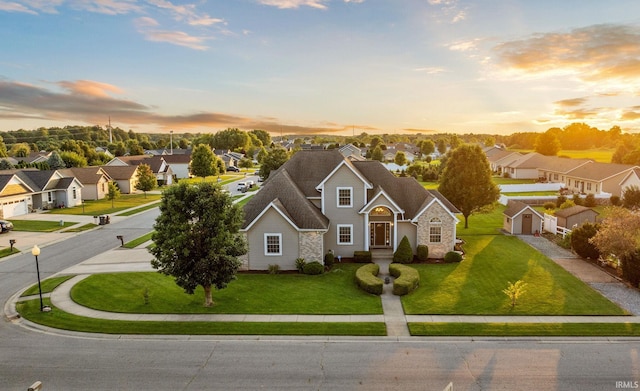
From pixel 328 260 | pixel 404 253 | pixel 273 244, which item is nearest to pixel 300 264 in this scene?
pixel 328 260

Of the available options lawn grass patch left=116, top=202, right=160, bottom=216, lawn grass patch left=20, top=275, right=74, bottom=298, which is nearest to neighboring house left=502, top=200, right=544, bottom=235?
lawn grass patch left=20, top=275, right=74, bottom=298

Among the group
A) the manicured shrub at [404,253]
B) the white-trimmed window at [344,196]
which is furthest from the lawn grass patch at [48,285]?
the manicured shrub at [404,253]

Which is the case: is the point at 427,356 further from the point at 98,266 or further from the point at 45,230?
the point at 45,230

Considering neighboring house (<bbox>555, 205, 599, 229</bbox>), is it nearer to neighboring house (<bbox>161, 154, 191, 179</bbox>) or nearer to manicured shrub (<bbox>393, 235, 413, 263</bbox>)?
manicured shrub (<bbox>393, 235, 413, 263</bbox>)

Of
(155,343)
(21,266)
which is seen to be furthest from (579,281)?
(21,266)

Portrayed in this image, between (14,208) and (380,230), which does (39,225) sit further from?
(380,230)

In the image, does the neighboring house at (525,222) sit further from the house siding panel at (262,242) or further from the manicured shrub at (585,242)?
the house siding panel at (262,242)
